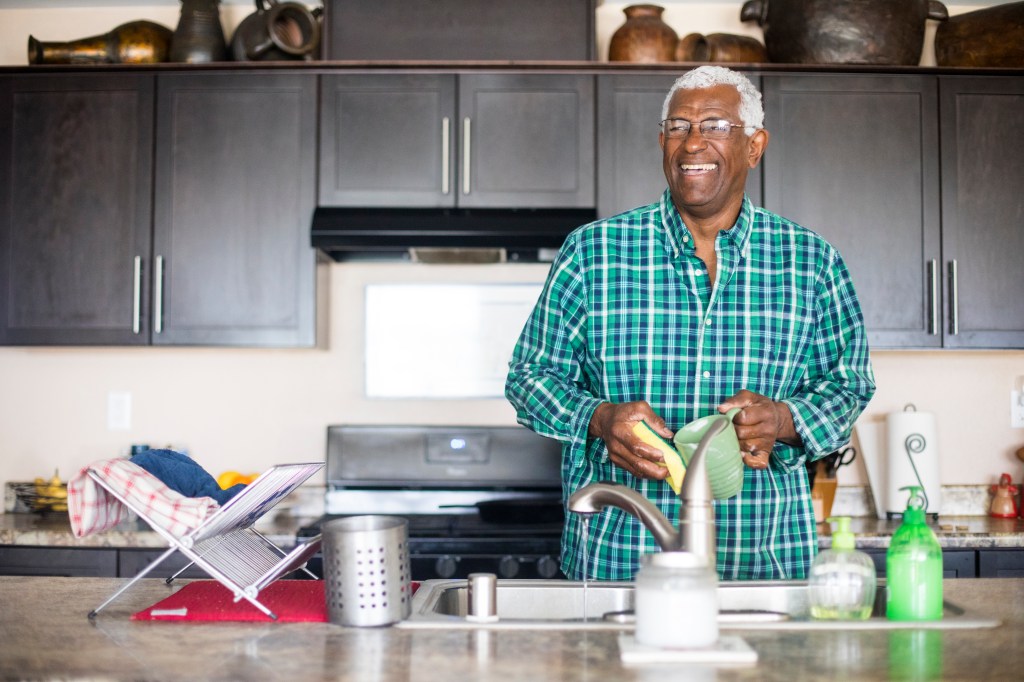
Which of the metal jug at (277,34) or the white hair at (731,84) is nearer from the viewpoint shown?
the white hair at (731,84)

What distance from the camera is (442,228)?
306 cm

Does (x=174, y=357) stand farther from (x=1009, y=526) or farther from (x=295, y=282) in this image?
(x=1009, y=526)

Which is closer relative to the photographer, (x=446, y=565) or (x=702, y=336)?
(x=702, y=336)

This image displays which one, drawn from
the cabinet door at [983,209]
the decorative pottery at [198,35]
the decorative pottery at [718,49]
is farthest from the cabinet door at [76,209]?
the cabinet door at [983,209]

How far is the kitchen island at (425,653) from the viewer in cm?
115

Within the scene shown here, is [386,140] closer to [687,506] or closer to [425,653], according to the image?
[687,506]

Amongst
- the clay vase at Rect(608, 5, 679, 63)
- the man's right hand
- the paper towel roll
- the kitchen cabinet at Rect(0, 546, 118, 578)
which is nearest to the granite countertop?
the kitchen cabinet at Rect(0, 546, 118, 578)

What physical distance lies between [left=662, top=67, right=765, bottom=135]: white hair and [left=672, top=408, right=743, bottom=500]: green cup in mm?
632

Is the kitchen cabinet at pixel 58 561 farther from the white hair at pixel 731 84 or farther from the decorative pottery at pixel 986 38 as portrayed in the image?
the decorative pottery at pixel 986 38

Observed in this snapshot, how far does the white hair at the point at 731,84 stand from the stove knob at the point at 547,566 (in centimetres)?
136

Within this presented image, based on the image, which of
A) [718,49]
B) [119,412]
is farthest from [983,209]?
[119,412]

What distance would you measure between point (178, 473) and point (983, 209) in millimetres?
2579

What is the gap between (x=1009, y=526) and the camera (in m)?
3.11

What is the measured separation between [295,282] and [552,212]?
31.5 inches
